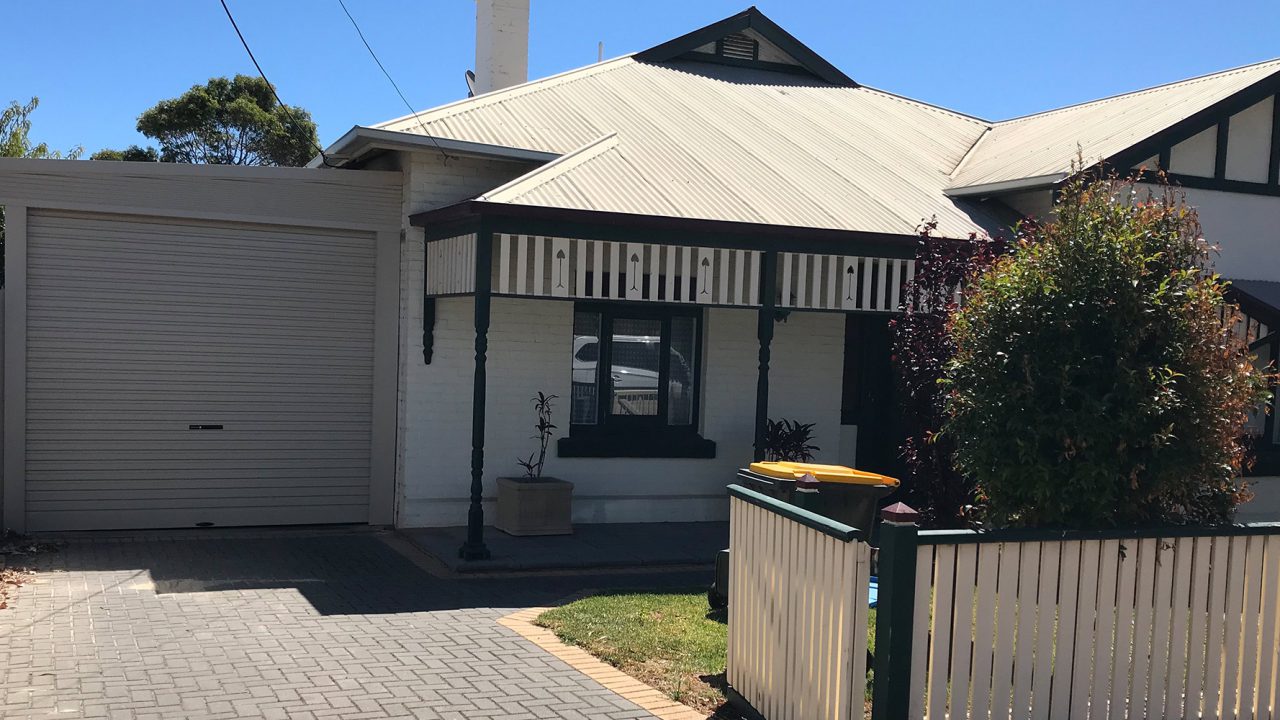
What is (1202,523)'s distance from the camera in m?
5.57

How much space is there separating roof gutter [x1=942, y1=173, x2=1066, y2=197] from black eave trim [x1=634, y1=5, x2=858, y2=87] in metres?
4.13

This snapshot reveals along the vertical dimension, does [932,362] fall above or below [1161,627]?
above

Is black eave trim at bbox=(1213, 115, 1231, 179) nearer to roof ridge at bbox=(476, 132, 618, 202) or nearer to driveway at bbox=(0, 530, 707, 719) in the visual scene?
roof ridge at bbox=(476, 132, 618, 202)

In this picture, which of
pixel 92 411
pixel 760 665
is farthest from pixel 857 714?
pixel 92 411

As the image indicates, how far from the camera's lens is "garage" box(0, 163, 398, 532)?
34.8 ft

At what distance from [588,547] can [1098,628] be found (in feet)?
20.3

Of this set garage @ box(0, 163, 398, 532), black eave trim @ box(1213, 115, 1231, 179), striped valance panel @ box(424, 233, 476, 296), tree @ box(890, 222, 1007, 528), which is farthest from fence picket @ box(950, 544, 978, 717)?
black eave trim @ box(1213, 115, 1231, 179)

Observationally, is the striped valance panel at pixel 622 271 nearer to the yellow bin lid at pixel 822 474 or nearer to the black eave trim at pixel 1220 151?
the yellow bin lid at pixel 822 474

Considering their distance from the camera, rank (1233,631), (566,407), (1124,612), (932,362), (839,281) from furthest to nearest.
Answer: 1. (566,407)
2. (839,281)
3. (932,362)
4. (1233,631)
5. (1124,612)

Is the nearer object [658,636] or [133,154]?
[658,636]

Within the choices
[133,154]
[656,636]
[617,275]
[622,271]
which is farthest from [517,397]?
[133,154]

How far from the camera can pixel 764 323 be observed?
440 inches

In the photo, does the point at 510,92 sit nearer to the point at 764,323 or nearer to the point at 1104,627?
the point at 764,323

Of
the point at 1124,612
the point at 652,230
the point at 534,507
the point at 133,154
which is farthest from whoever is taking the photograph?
the point at 133,154
